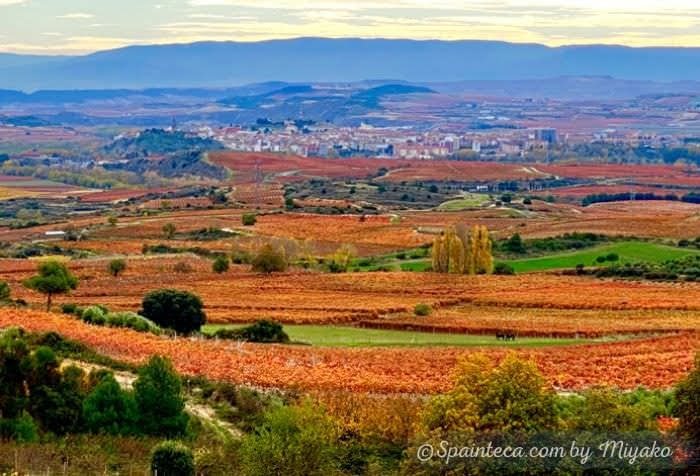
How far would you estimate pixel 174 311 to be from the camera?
3875cm

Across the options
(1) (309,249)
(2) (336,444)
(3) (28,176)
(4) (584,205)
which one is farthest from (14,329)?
(3) (28,176)

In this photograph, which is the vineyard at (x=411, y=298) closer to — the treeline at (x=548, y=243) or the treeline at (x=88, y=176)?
the treeline at (x=548, y=243)

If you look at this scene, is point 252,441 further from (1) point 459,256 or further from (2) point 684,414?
(1) point 459,256

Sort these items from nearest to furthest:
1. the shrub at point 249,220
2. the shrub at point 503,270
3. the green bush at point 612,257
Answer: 1. the shrub at point 503,270
2. the green bush at point 612,257
3. the shrub at point 249,220


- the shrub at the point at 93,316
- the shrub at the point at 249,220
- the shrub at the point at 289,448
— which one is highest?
the shrub at the point at 289,448

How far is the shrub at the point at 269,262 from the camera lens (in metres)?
65.3

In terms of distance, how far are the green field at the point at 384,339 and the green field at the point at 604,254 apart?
99.4ft

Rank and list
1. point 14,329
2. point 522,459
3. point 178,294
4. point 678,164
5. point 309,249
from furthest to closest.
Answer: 1. point 678,164
2. point 309,249
3. point 178,294
4. point 14,329
5. point 522,459

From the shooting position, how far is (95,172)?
185 meters

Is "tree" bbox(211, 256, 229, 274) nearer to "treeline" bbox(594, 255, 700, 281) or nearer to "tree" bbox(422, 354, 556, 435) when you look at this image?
"treeline" bbox(594, 255, 700, 281)

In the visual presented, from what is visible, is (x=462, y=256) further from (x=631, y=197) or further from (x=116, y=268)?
(x=631, y=197)

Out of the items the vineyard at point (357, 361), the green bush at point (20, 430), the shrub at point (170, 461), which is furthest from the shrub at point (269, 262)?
the shrub at point (170, 461)

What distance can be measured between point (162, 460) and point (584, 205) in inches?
4693

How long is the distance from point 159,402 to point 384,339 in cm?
1815
